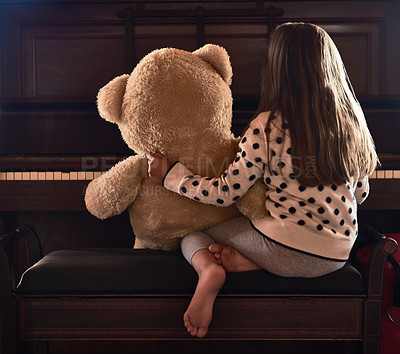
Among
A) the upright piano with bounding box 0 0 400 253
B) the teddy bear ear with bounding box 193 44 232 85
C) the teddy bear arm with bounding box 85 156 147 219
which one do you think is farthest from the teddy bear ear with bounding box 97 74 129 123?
the upright piano with bounding box 0 0 400 253

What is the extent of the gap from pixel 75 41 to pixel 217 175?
4.03 ft

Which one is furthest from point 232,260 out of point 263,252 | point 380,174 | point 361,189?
point 380,174

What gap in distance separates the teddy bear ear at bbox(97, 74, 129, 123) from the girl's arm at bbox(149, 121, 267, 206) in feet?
0.81

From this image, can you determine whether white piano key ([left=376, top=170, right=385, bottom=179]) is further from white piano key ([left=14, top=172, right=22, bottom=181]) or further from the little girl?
white piano key ([left=14, top=172, right=22, bottom=181])

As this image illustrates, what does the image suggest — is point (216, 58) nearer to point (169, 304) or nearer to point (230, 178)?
point (230, 178)

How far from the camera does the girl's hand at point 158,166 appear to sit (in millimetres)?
1703

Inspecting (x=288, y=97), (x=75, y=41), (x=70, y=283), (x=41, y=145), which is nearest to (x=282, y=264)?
Answer: (x=288, y=97)

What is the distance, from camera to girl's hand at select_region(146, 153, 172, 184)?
170cm

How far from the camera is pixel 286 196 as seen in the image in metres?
1.58

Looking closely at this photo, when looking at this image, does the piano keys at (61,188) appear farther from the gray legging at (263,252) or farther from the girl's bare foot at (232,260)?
the girl's bare foot at (232,260)

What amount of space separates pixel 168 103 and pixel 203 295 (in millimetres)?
602

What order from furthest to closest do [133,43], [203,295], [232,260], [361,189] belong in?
1. [133,43]
2. [361,189]
3. [232,260]
4. [203,295]

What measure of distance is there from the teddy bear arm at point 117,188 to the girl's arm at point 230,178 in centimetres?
11

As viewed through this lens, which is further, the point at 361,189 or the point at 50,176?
the point at 50,176
